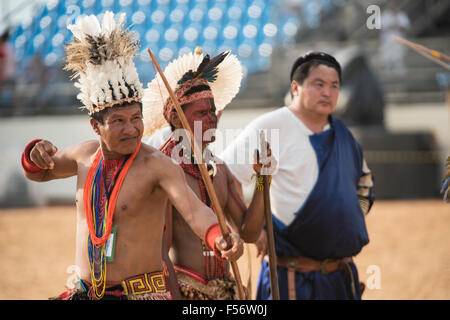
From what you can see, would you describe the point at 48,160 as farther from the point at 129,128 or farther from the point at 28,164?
the point at 129,128

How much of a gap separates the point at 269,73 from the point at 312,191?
13.0 m

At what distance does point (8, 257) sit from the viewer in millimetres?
9859

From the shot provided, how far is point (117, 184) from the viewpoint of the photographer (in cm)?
302

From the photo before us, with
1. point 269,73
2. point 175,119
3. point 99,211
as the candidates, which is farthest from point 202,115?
point 269,73

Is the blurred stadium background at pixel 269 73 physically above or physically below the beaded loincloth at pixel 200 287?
above

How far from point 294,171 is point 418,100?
1227 centimetres

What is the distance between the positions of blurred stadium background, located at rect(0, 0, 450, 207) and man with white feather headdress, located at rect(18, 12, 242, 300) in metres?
11.0

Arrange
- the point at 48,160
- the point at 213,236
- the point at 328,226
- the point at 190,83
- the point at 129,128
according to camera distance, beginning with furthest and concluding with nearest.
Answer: the point at 328,226 → the point at 190,83 → the point at 48,160 → the point at 129,128 → the point at 213,236

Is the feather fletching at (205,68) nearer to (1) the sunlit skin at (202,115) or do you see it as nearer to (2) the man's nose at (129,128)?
(1) the sunlit skin at (202,115)

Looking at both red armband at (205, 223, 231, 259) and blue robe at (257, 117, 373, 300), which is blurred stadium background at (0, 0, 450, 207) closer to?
blue robe at (257, 117, 373, 300)

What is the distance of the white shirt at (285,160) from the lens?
4148 mm

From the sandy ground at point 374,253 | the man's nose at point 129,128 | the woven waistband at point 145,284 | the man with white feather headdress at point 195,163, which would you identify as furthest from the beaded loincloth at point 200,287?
the sandy ground at point 374,253

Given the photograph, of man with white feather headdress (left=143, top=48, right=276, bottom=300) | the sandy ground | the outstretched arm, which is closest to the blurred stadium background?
the sandy ground

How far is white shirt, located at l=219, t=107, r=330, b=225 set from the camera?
4.15m
